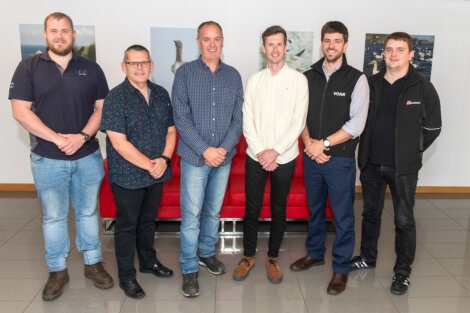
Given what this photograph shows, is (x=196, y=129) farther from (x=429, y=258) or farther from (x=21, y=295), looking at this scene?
(x=429, y=258)

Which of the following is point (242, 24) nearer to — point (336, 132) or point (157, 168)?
point (336, 132)

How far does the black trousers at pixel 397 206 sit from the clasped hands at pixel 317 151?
0.42m

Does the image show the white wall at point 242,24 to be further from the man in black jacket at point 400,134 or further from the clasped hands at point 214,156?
the clasped hands at point 214,156

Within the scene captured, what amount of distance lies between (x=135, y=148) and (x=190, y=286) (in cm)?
107

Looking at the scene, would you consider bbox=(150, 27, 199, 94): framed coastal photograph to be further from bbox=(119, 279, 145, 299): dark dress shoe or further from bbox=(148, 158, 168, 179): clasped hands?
bbox=(119, 279, 145, 299): dark dress shoe

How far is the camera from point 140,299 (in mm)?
3008

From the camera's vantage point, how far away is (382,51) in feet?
17.4

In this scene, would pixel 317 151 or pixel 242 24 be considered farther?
pixel 242 24

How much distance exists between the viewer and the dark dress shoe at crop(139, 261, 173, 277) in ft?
10.9

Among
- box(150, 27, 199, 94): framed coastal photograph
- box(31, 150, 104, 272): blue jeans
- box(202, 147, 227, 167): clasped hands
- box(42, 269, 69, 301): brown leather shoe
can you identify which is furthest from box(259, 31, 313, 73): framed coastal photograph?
box(42, 269, 69, 301): brown leather shoe

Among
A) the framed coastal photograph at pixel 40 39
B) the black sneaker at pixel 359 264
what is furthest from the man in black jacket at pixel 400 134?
the framed coastal photograph at pixel 40 39

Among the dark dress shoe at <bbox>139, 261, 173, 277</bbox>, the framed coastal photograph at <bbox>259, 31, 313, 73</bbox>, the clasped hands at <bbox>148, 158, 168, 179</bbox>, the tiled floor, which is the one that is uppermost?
the framed coastal photograph at <bbox>259, 31, 313, 73</bbox>

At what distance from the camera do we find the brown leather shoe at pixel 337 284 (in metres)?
3.11

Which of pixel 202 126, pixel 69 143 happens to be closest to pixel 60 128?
pixel 69 143
